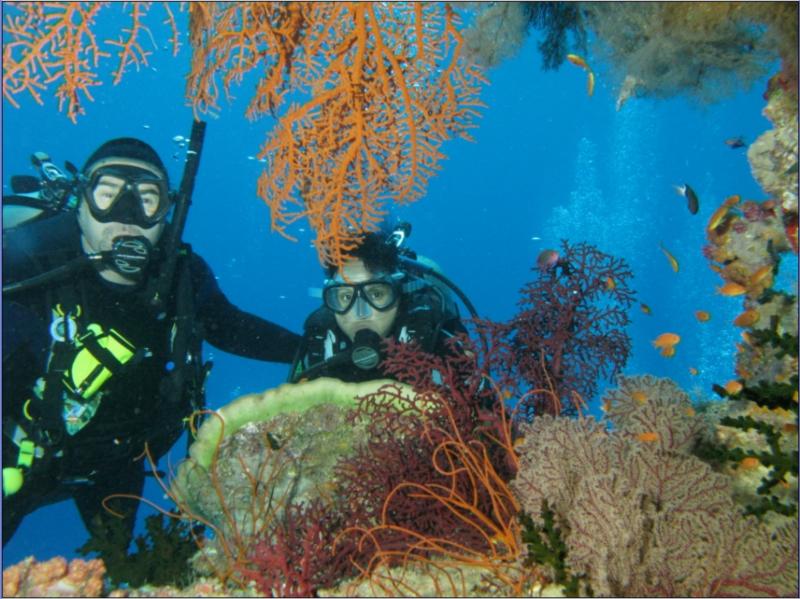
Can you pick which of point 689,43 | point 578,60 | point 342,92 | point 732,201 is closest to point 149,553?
point 342,92

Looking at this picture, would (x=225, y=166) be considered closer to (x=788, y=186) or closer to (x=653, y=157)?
(x=653, y=157)

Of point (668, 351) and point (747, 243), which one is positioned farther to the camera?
point (668, 351)

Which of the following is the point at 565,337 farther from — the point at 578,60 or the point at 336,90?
the point at 578,60

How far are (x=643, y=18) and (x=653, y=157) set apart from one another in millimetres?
88585

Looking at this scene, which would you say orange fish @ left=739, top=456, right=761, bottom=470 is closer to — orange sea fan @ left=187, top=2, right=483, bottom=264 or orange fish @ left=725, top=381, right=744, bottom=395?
orange fish @ left=725, top=381, right=744, bottom=395

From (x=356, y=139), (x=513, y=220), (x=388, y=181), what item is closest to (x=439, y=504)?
(x=388, y=181)

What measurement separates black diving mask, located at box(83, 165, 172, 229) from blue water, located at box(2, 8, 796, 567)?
4874 cm

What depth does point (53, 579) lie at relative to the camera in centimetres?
328

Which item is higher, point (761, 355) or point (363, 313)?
point (363, 313)

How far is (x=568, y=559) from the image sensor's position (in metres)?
2.84

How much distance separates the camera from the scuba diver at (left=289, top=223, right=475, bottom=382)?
6.20m

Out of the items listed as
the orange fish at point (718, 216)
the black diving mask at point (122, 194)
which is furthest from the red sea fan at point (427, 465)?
the black diving mask at point (122, 194)

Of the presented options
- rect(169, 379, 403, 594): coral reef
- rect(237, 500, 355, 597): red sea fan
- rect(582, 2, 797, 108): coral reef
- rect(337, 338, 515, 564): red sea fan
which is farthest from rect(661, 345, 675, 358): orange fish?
rect(237, 500, 355, 597): red sea fan

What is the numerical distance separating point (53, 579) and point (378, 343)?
12.1 ft
